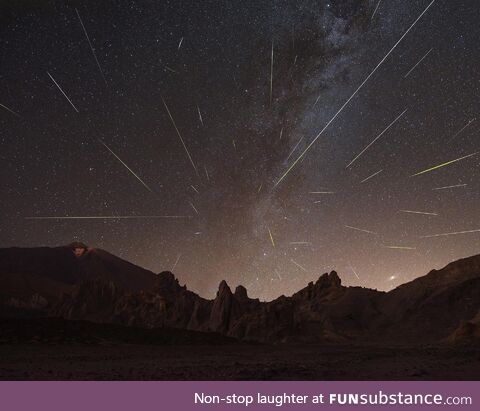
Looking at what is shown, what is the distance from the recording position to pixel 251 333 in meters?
63.0

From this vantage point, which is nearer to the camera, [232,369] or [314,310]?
[232,369]

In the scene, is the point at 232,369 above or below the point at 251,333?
below

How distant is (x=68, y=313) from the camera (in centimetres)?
9175

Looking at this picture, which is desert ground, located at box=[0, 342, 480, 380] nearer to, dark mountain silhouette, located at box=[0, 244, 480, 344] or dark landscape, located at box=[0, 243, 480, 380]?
dark landscape, located at box=[0, 243, 480, 380]

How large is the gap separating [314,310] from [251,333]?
17929mm

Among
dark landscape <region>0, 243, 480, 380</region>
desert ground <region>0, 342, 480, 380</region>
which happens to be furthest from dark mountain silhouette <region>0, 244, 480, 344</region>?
desert ground <region>0, 342, 480, 380</region>

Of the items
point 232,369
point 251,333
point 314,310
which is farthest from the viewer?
point 314,310

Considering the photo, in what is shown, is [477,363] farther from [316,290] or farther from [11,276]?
[11,276]

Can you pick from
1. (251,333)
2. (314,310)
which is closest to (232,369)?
(251,333)

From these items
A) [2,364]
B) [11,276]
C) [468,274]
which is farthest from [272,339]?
[11,276]

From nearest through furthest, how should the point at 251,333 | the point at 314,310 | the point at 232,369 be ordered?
the point at 232,369 → the point at 251,333 → the point at 314,310

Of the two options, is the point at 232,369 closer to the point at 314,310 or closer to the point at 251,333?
the point at 251,333

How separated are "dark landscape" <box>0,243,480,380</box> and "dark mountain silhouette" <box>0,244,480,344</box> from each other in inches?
8.3
